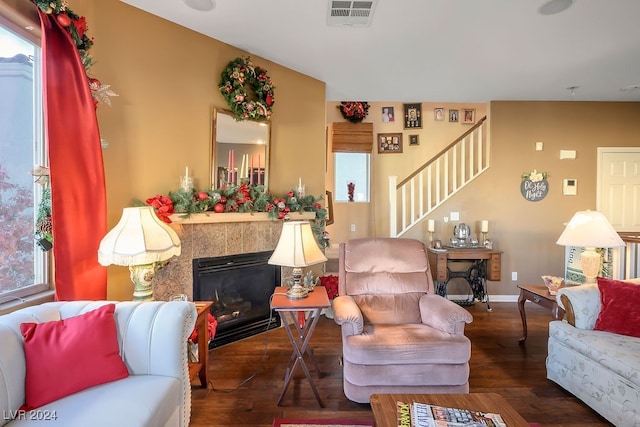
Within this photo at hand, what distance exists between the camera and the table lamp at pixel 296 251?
211 cm

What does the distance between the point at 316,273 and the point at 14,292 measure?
8.59 ft

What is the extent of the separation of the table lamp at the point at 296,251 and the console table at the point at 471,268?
240 cm

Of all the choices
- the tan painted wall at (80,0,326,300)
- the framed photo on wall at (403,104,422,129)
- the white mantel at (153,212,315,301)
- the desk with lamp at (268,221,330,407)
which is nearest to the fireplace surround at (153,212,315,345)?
the white mantel at (153,212,315,301)

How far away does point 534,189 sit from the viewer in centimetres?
440

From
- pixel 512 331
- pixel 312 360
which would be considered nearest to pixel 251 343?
pixel 312 360

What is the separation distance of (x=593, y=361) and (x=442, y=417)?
141 cm

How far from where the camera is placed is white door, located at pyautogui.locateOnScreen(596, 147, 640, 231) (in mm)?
4379

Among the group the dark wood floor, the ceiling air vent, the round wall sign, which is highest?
the ceiling air vent

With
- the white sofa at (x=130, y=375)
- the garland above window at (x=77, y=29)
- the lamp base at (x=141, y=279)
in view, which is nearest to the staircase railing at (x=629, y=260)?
the white sofa at (x=130, y=375)

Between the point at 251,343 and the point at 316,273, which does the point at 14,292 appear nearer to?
the point at 251,343

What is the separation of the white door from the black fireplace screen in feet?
14.9

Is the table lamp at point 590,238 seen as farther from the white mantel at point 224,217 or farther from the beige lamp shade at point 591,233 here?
the white mantel at point 224,217

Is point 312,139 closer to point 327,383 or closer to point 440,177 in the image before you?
point 440,177

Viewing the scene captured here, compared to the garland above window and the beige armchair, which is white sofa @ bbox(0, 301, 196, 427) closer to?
the beige armchair
